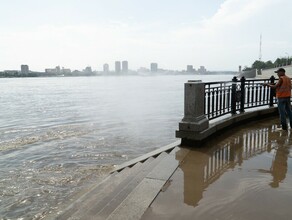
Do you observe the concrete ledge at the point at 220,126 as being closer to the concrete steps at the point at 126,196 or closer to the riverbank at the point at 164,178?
the riverbank at the point at 164,178

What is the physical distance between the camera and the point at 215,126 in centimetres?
744

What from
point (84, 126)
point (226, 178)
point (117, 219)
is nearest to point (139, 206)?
point (117, 219)

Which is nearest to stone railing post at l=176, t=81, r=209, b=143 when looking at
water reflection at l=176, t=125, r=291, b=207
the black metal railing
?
water reflection at l=176, t=125, r=291, b=207

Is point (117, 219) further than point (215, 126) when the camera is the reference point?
No

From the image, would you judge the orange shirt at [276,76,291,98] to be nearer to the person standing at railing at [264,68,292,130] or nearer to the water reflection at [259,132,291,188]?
the person standing at railing at [264,68,292,130]

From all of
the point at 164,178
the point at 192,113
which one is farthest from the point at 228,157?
the point at 164,178

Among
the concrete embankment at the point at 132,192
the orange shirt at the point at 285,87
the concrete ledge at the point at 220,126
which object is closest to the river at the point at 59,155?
the concrete embankment at the point at 132,192

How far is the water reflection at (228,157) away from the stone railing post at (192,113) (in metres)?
0.45

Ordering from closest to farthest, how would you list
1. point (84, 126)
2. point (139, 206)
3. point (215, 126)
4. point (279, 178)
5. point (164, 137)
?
point (139, 206) < point (279, 178) < point (215, 126) < point (164, 137) < point (84, 126)

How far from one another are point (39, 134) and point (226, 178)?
38.7ft

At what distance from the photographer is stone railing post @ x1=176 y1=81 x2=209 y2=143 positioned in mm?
6594

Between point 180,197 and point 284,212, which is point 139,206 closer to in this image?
point 180,197

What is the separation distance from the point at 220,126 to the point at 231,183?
3308mm

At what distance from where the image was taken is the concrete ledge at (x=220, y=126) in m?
6.62
